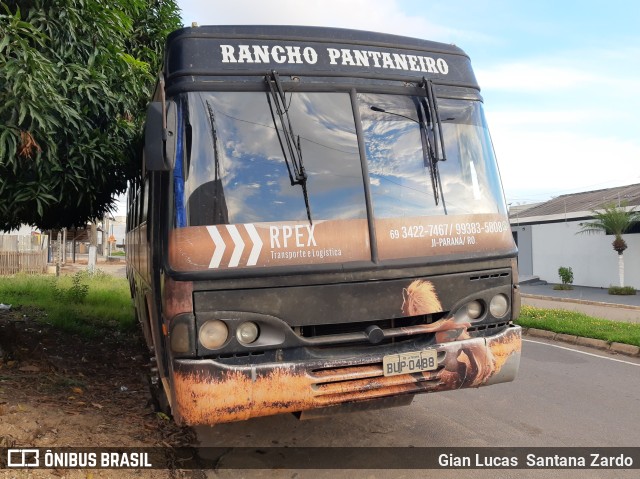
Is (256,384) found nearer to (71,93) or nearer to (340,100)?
(340,100)

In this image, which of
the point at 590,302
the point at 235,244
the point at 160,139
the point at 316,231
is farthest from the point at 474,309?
the point at 590,302

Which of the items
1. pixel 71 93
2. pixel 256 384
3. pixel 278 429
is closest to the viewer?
pixel 256 384

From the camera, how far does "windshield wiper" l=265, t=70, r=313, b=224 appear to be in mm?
3555

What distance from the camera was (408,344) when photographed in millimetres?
3730

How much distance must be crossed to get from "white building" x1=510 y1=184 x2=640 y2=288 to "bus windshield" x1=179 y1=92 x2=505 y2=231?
20.0 metres

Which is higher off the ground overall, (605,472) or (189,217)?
(189,217)

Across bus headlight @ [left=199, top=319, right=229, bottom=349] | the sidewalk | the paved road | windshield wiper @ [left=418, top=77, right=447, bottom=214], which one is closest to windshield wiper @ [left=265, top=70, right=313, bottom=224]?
bus headlight @ [left=199, top=319, right=229, bottom=349]

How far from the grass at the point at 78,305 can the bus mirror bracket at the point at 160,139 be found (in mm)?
6334

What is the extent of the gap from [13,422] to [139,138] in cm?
324

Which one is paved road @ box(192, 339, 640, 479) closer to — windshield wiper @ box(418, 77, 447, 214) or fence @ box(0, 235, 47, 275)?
windshield wiper @ box(418, 77, 447, 214)

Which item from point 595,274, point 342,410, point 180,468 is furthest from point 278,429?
point 595,274

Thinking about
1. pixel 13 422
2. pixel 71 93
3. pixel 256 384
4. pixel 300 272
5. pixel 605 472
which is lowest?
pixel 605 472

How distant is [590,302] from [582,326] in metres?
7.39

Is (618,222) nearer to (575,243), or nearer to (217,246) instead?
(575,243)
